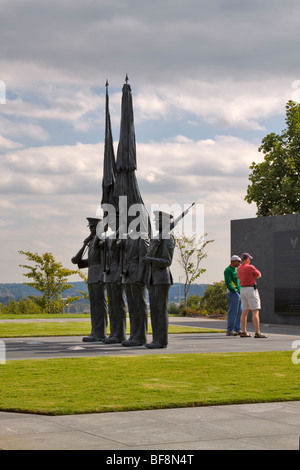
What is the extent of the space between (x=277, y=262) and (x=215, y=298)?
9.50 m

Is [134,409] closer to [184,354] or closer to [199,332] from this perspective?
[184,354]

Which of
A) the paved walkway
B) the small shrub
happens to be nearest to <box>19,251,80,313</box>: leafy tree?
the small shrub

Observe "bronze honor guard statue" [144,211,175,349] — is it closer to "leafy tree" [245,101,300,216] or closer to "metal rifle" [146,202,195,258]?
"metal rifle" [146,202,195,258]

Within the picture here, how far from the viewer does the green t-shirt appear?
1820 centimetres

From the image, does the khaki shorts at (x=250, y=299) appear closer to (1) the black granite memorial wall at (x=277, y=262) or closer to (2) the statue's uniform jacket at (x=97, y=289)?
(2) the statue's uniform jacket at (x=97, y=289)

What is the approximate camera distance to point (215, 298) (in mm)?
33625

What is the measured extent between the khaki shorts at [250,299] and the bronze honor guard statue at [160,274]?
12.3ft

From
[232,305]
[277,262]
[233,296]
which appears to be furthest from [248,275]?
[277,262]

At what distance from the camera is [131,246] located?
14.8 metres

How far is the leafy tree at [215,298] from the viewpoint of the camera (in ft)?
109

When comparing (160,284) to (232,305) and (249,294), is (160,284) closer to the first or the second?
(249,294)

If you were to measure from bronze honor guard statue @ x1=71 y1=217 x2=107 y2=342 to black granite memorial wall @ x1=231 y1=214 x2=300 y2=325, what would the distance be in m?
9.20

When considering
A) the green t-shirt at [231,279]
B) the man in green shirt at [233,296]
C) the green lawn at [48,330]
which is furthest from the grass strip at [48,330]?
the green t-shirt at [231,279]

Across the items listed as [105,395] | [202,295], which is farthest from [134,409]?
[202,295]
